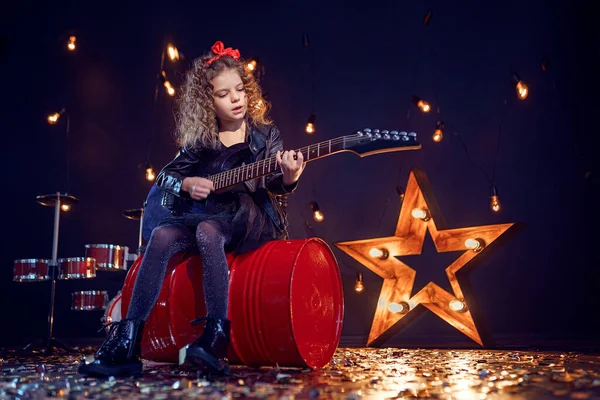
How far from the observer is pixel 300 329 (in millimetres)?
1938

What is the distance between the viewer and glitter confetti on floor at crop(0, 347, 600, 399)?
1.39 meters

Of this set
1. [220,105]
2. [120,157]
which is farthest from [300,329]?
[120,157]

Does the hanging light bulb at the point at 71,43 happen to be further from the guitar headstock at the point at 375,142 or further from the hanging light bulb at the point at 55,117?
the guitar headstock at the point at 375,142

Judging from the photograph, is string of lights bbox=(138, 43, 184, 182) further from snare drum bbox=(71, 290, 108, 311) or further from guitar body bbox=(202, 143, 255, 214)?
guitar body bbox=(202, 143, 255, 214)

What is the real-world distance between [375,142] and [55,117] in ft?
9.86

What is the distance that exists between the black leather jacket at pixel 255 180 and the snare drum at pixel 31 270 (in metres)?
1.85

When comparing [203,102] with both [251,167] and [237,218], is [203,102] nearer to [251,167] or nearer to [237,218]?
[251,167]

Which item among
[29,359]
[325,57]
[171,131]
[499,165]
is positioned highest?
[325,57]

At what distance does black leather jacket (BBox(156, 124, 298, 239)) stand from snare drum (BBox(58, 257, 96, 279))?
5.56ft

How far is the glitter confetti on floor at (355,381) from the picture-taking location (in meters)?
1.39

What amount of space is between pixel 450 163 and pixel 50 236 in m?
3.05

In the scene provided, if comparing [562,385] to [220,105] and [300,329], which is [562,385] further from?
[220,105]

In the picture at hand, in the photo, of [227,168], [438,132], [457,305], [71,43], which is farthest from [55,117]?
[457,305]

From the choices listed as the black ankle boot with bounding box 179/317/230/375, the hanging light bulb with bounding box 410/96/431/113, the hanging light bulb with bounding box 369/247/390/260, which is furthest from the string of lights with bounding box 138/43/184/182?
the black ankle boot with bounding box 179/317/230/375
